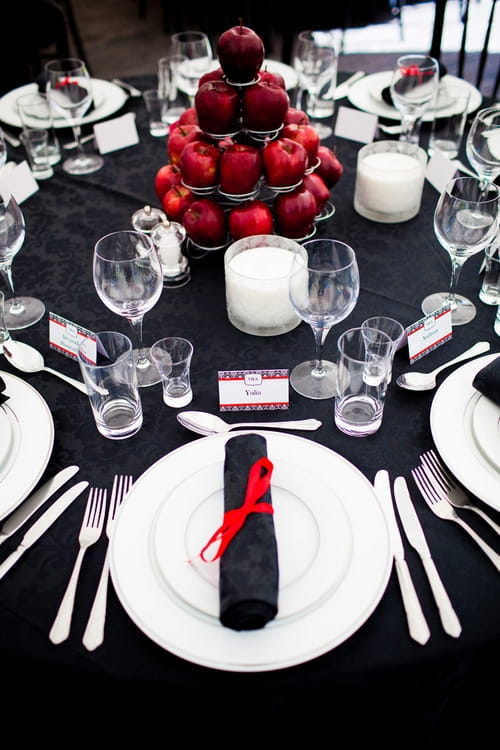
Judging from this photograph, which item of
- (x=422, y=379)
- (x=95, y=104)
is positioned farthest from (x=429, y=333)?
(x=95, y=104)

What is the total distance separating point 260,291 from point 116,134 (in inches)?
33.7

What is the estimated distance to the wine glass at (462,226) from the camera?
1014mm

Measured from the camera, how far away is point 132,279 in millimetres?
964

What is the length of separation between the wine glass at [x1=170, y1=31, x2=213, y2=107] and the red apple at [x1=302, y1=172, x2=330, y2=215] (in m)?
0.66

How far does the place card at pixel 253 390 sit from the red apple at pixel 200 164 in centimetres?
39

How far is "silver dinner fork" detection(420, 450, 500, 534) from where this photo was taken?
0.79 metres

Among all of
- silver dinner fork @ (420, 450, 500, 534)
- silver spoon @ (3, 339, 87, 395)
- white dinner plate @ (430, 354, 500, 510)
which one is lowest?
silver spoon @ (3, 339, 87, 395)

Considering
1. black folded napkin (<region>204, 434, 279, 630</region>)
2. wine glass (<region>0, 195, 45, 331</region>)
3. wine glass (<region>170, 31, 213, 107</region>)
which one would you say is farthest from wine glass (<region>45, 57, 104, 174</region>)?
black folded napkin (<region>204, 434, 279, 630</region>)

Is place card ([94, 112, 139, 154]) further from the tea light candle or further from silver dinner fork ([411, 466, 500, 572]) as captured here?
silver dinner fork ([411, 466, 500, 572])

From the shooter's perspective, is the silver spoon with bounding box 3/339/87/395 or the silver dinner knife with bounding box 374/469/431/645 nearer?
the silver dinner knife with bounding box 374/469/431/645

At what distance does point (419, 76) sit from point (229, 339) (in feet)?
2.72

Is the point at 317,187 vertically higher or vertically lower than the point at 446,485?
higher

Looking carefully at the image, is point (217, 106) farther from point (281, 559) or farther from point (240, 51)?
point (281, 559)

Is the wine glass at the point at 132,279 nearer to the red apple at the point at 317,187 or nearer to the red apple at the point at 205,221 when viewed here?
the red apple at the point at 205,221
